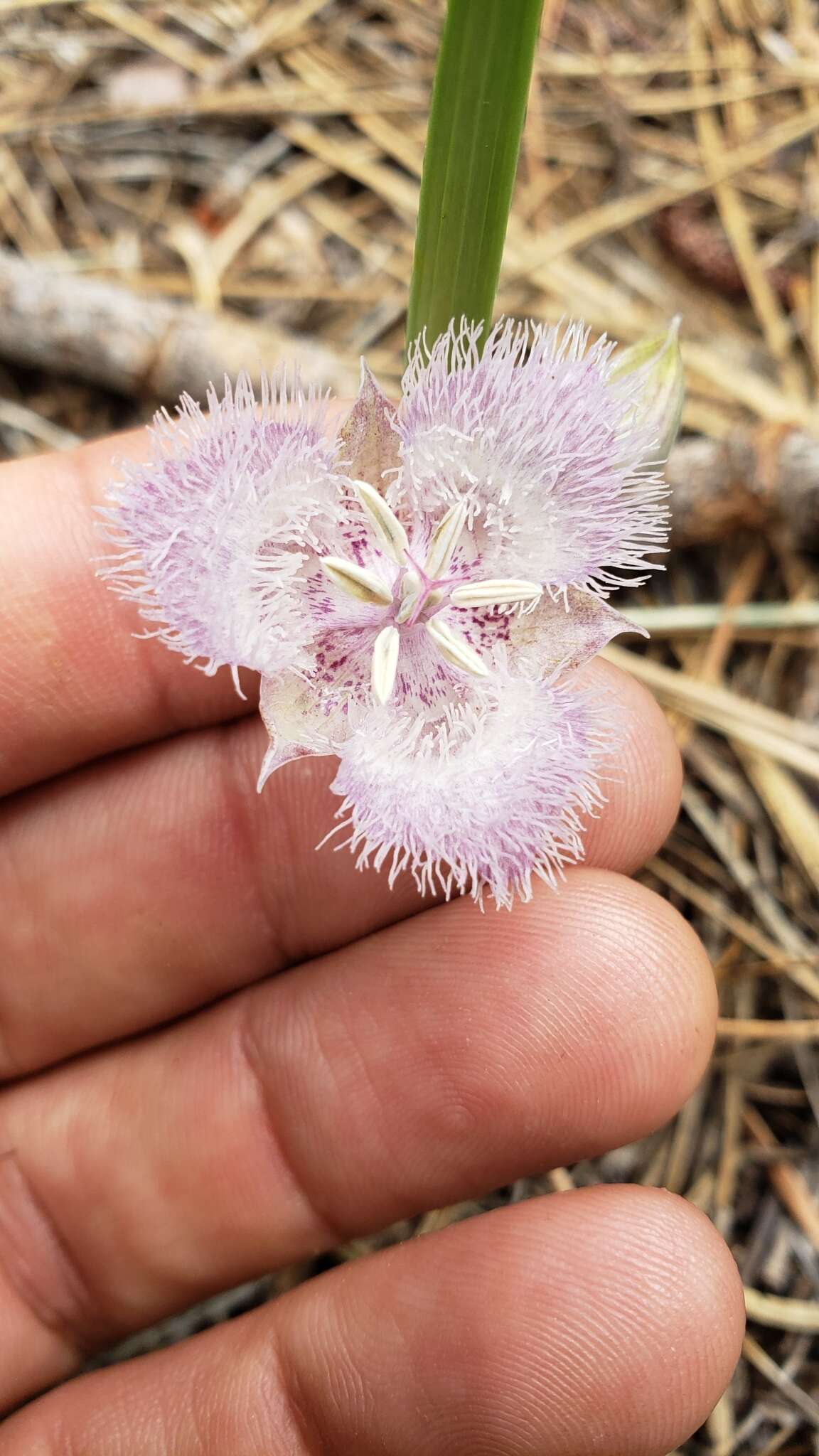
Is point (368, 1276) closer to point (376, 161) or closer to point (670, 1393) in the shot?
point (670, 1393)

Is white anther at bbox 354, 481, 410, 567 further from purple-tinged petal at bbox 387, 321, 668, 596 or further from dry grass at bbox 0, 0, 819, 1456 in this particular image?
dry grass at bbox 0, 0, 819, 1456

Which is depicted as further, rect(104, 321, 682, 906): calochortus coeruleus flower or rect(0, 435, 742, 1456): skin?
rect(0, 435, 742, 1456): skin

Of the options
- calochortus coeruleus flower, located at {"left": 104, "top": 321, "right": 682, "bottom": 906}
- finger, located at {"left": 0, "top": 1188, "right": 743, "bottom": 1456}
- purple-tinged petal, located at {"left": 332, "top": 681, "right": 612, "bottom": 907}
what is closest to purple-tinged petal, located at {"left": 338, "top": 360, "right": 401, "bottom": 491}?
calochortus coeruleus flower, located at {"left": 104, "top": 321, "right": 682, "bottom": 906}

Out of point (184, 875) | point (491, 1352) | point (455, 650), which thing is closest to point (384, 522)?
point (455, 650)

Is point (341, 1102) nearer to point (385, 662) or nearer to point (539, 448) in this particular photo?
point (385, 662)

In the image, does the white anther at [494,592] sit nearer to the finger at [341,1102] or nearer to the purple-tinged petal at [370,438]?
the purple-tinged petal at [370,438]

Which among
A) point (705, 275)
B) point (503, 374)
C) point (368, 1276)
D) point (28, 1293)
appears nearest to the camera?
point (503, 374)

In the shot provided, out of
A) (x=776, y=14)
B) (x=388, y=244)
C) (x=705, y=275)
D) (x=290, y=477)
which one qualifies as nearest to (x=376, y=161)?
(x=388, y=244)

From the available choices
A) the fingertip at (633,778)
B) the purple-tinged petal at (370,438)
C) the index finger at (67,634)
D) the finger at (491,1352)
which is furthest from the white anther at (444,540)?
the finger at (491,1352)
